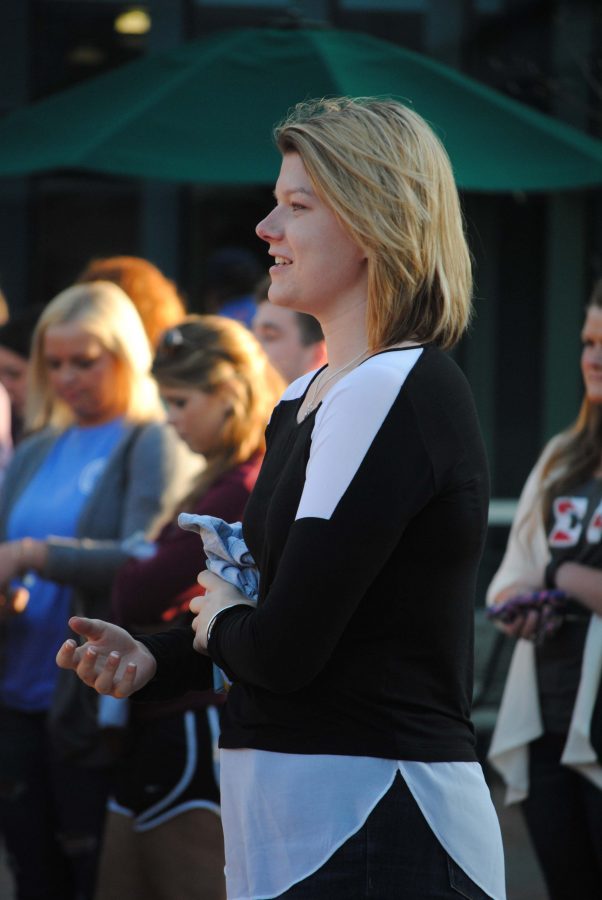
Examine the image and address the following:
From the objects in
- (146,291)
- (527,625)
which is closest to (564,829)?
(527,625)

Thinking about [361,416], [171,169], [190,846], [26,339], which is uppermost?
[361,416]

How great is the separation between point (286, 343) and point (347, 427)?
1.92 meters

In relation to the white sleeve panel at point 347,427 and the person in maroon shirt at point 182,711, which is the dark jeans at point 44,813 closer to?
the person in maroon shirt at point 182,711

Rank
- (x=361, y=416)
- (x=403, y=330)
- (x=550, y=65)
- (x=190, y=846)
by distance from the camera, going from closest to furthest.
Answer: (x=361, y=416), (x=403, y=330), (x=190, y=846), (x=550, y=65)

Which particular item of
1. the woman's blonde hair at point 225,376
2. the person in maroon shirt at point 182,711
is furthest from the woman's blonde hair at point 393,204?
the woman's blonde hair at point 225,376

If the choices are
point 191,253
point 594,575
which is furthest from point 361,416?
point 191,253

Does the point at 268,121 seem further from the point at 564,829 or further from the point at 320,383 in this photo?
the point at 320,383

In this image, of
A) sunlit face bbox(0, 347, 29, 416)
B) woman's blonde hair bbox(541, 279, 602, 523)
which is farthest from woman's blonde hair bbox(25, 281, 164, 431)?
woman's blonde hair bbox(541, 279, 602, 523)

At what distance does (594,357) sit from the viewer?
11.8ft

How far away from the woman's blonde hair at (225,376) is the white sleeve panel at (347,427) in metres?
1.60

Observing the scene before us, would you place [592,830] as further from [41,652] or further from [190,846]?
[41,652]

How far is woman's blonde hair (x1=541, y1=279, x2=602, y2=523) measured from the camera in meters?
3.59

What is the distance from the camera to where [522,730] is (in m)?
3.44

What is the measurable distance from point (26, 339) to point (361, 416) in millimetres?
3399
